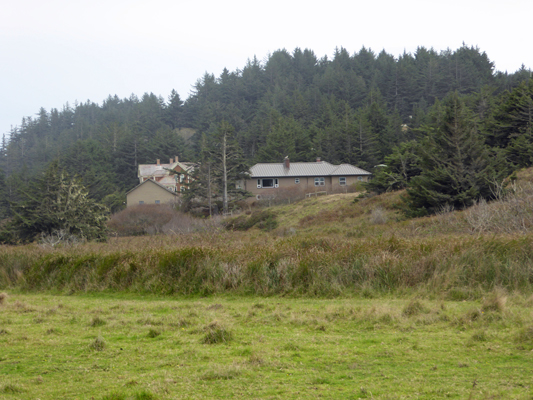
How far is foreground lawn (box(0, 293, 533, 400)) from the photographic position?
16.3 ft

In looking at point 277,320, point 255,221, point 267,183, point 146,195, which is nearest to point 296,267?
point 277,320

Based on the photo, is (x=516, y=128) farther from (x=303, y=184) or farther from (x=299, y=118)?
(x=299, y=118)

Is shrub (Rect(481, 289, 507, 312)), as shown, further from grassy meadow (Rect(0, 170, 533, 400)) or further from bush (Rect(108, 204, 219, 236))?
bush (Rect(108, 204, 219, 236))

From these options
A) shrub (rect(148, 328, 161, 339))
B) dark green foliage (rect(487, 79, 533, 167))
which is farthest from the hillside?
dark green foliage (rect(487, 79, 533, 167))

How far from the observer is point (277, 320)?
8492 millimetres

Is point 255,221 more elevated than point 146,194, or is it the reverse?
point 146,194

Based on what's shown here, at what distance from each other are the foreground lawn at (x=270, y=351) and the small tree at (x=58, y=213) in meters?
31.8

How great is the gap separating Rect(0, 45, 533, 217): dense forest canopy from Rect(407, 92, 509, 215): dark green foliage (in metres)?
7.70

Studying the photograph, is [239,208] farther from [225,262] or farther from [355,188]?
[225,262]

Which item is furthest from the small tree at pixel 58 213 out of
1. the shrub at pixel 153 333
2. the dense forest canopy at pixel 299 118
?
the shrub at pixel 153 333

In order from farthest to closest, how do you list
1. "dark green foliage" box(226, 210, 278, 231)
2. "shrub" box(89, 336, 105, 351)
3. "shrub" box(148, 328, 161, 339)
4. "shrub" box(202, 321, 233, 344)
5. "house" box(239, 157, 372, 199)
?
1. "house" box(239, 157, 372, 199)
2. "dark green foliage" box(226, 210, 278, 231)
3. "shrub" box(148, 328, 161, 339)
4. "shrub" box(202, 321, 233, 344)
5. "shrub" box(89, 336, 105, 351)

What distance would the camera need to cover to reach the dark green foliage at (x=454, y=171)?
30156mm

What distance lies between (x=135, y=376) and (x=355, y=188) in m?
53.1

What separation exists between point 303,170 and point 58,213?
3334 centimetres
